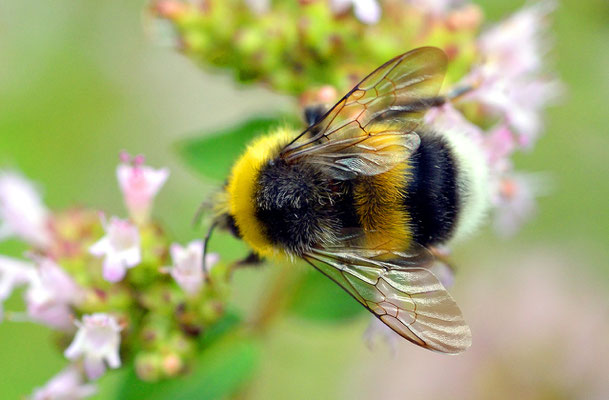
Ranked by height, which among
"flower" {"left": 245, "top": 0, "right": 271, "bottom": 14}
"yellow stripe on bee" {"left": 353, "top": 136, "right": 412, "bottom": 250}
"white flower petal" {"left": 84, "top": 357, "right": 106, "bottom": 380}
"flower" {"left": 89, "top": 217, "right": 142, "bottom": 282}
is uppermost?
"flower" {"left": 245, "top": 0, "right": 271, "bottom": 14}

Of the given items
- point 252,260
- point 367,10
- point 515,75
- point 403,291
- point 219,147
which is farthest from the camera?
point 219,147

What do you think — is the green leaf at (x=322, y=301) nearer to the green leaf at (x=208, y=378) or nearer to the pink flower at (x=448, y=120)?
the green leaf at (x=208, y=378)

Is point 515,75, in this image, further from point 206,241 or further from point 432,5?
point 206,241

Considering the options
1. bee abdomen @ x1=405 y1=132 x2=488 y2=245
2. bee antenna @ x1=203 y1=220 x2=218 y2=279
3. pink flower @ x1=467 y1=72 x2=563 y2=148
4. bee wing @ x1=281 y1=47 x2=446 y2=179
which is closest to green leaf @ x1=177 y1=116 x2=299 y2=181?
bee antenna @ x1=203 y1=220 x2=218 y2=279

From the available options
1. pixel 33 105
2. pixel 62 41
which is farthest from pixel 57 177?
pixel 62 41

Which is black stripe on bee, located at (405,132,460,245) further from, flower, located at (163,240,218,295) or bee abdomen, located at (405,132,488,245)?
flower, located at (163,240,218,295)

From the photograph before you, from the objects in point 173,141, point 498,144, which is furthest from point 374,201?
point 173,141
